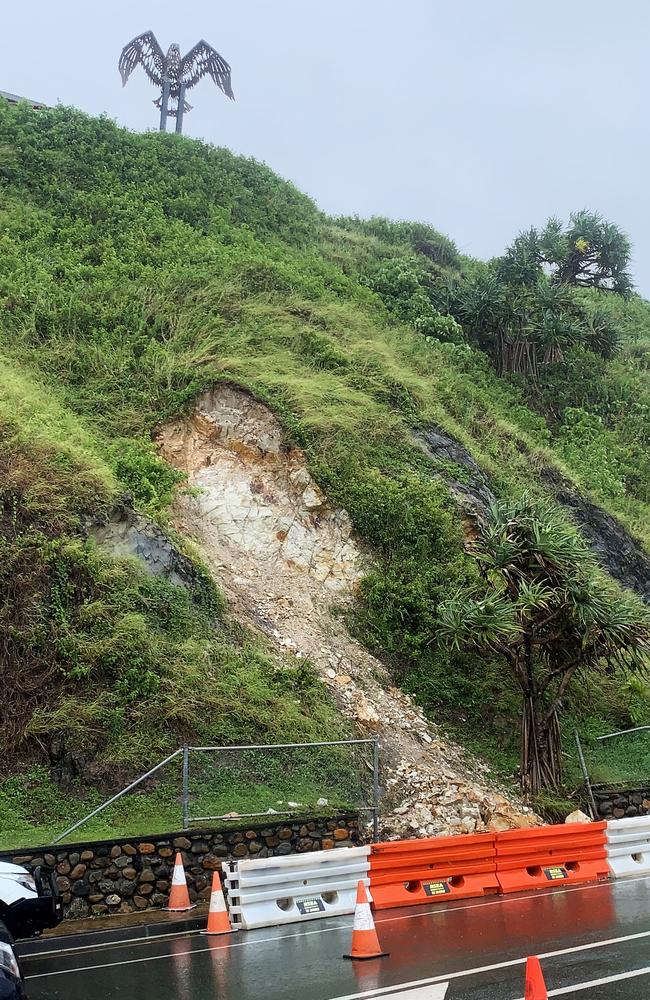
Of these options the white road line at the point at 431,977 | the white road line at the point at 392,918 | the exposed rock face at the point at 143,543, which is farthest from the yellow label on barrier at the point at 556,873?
the exposed rock face at the point at 143,543

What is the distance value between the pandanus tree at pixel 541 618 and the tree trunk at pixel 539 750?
0.02 meters

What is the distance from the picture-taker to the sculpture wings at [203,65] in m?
36.9

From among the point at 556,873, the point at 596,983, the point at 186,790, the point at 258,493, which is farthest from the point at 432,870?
the point at 258,493

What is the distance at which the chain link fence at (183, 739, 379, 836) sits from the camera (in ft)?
38.0

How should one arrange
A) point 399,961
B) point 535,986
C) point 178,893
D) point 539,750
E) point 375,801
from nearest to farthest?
1. point 535,986
2. point 399,961
3. point 178,893
4. point 375,801
5. point 539,750

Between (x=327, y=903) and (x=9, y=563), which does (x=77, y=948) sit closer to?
(x=327, y=903)

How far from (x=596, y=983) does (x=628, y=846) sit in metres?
6.47

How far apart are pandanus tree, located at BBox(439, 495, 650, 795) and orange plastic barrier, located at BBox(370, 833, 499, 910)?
310 centimetres

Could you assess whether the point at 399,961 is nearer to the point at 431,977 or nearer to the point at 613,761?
the point at 431,977

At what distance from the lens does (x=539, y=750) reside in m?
14.3

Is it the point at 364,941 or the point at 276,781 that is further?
the point at 276,781

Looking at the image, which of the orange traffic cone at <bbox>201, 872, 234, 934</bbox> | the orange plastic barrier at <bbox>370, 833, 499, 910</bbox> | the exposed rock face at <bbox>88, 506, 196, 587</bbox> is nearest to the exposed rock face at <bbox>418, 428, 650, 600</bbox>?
the exposed rock face at <bbox>88, 506, 196, 587</bbox>

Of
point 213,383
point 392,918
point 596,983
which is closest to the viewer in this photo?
point 596,983

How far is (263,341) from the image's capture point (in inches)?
860
